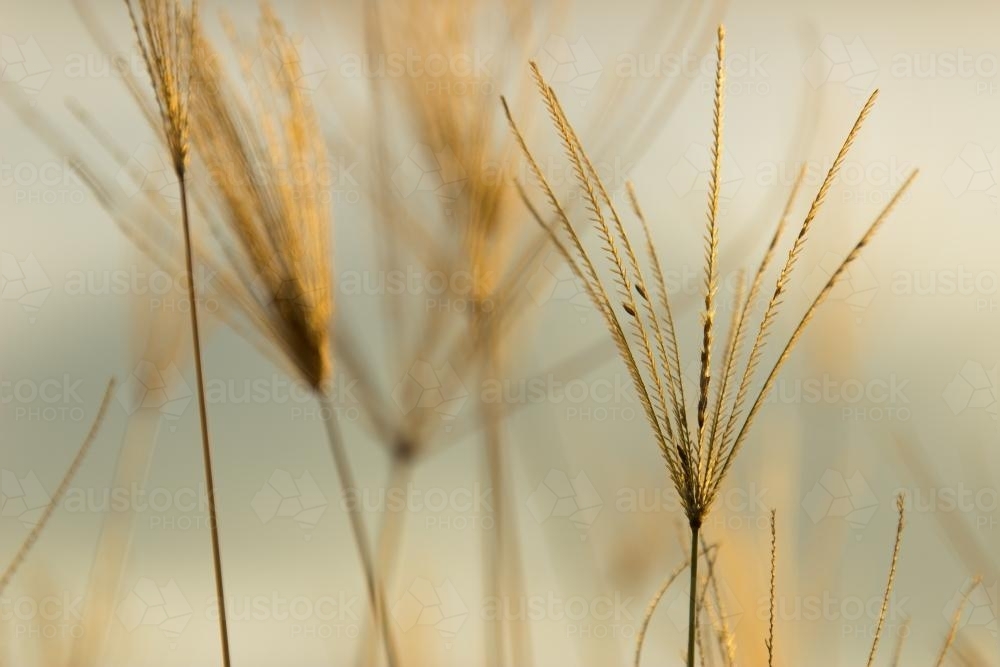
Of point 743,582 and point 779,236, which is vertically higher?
point 779,236

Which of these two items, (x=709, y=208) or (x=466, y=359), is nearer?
(x=709, y=208)

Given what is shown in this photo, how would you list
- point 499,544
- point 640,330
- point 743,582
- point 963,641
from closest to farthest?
point 640,330 < point 963,641 < point 743,582 < point 499,544

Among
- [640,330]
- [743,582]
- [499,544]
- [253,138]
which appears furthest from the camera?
[499,544]

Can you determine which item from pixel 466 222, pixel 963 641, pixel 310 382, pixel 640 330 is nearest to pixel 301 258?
pixel 310 382

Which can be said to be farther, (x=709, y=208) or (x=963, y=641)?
(x=963, y=641)

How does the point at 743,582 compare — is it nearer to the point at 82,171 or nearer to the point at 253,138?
the point at 253,138

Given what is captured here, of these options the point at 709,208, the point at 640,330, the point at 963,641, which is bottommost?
the point at 963,641

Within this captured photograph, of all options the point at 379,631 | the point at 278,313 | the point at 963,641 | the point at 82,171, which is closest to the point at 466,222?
the point at 278,313

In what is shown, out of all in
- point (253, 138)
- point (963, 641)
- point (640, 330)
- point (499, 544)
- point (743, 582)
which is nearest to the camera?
point (640, 330)

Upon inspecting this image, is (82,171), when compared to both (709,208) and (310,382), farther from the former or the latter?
(709,208)
